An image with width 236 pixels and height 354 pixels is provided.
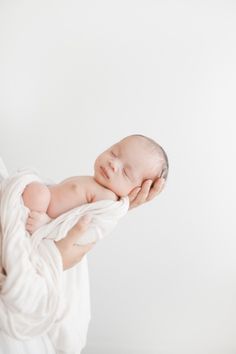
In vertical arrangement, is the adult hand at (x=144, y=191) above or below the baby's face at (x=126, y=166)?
below

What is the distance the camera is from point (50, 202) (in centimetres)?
139

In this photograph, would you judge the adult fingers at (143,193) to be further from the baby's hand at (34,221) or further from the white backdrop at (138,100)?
the white backdrop at (138,100)

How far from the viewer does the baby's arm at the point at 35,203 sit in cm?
131

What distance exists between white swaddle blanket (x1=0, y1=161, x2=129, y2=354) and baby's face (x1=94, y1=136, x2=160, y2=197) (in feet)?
0.23

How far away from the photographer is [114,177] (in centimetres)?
146

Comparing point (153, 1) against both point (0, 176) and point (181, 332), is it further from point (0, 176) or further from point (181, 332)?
point (181, 332)

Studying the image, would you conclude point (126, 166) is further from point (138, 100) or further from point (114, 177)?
point (138, 100)

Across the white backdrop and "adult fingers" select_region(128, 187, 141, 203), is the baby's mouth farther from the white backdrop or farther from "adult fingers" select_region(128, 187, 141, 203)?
the white backdrop

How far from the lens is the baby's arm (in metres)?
1.31

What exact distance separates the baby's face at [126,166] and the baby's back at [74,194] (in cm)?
3

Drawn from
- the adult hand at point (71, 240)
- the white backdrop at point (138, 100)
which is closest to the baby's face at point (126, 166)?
the adult hand at point (71, 240)

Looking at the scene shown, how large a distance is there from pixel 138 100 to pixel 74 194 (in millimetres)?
903

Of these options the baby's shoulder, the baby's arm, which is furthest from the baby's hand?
the baby's shoulder

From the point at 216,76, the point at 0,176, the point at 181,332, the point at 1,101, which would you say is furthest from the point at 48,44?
the point at 181,332
